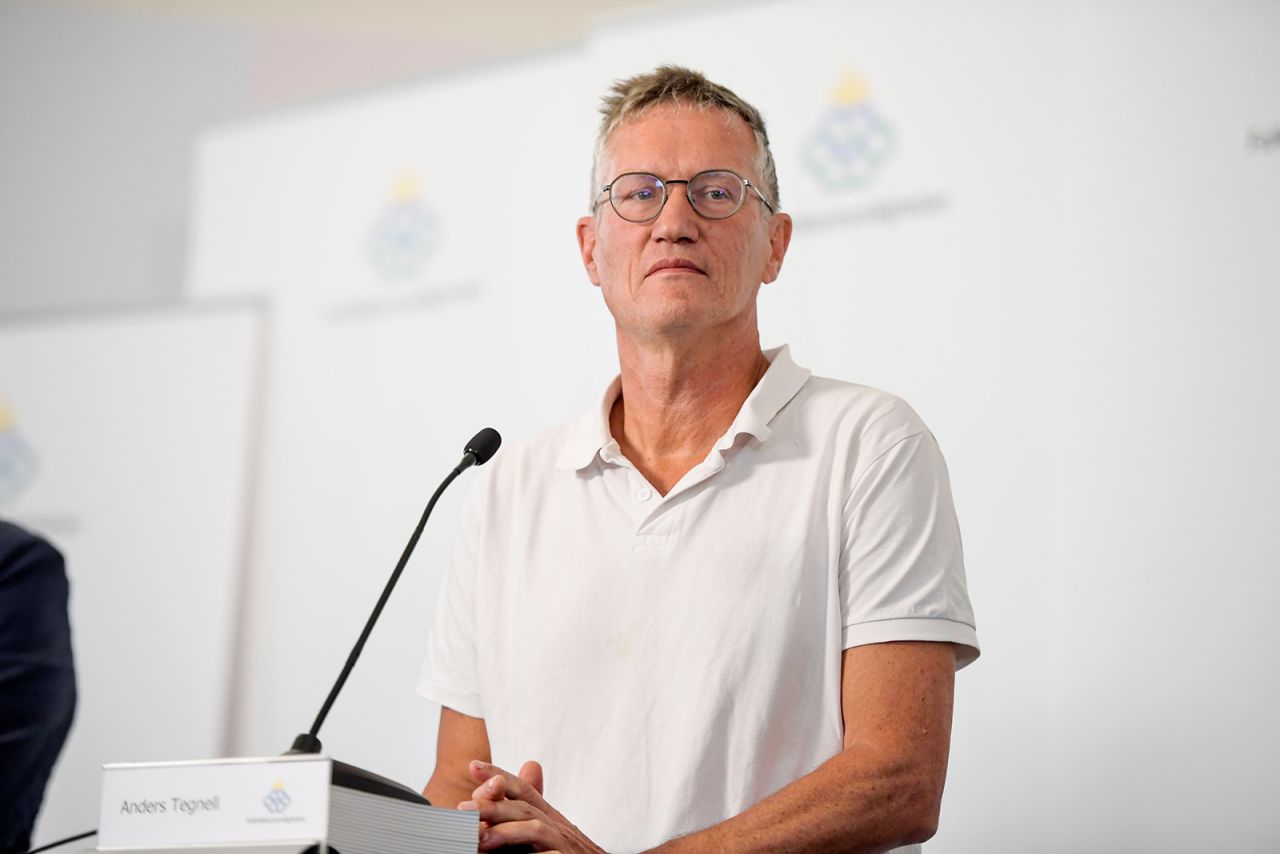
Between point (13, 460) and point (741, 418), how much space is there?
106 inches

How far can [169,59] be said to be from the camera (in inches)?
160

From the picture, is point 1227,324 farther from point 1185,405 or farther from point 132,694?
point 132,694

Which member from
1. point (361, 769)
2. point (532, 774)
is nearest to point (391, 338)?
point (532, 774)

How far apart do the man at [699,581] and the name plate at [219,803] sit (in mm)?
288

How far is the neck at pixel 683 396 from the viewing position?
5.69 feet

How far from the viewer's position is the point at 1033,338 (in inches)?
89.6

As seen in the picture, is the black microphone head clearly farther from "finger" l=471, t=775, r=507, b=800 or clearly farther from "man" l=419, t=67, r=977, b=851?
"finger" l=471, t=775, r=507, b=800

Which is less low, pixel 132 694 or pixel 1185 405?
pixel 1185 405

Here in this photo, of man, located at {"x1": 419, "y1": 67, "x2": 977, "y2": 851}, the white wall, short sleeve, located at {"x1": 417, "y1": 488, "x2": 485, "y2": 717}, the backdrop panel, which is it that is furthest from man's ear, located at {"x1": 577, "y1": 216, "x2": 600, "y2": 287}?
the backdrop panel

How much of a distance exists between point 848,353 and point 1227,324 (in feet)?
2.16

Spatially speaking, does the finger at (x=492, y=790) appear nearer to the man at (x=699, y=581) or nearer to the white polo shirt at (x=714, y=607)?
the man at (x=699, y=581)

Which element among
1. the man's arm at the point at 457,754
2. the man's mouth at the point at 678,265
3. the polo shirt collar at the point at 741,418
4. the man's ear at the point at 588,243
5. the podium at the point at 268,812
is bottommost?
the man's arm at the point at 457,754

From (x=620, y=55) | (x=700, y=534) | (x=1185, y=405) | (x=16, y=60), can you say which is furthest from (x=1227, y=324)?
(x=16, y=60)

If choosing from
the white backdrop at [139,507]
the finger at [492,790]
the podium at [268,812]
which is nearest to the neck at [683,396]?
the finger at [492,790]
